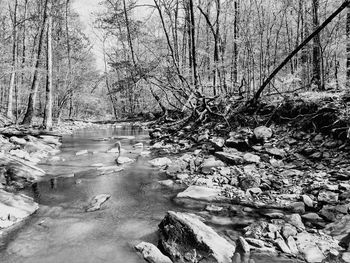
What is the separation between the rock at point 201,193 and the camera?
4.67 m

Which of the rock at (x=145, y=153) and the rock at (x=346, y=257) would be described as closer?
the rock at (x=346, y=257)

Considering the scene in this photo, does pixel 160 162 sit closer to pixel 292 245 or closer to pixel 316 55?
pixel 292 245

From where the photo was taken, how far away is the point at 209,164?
Result: 6.26m

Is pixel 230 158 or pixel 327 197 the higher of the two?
pixel 230 158

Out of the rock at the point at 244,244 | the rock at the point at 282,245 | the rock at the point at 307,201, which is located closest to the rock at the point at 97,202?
the rock at the point at 244,244

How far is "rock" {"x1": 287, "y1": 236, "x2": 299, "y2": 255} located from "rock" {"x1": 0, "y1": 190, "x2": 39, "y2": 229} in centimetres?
382

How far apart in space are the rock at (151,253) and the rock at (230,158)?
3.52 m

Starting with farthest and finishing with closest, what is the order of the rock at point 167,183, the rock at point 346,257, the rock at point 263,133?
the rock at point 263,133
the rock at point 167,183
the rock at point 346,257

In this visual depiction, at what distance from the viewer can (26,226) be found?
370 cm

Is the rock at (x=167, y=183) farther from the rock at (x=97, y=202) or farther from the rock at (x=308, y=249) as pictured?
the rock at (x=308, y=249)

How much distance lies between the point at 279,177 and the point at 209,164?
67.7 inches

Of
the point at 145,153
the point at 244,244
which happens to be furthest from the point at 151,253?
the point at 145,153

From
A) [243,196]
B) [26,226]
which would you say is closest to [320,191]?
[243,196]

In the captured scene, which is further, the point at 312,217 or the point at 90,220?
the point at 90,220
